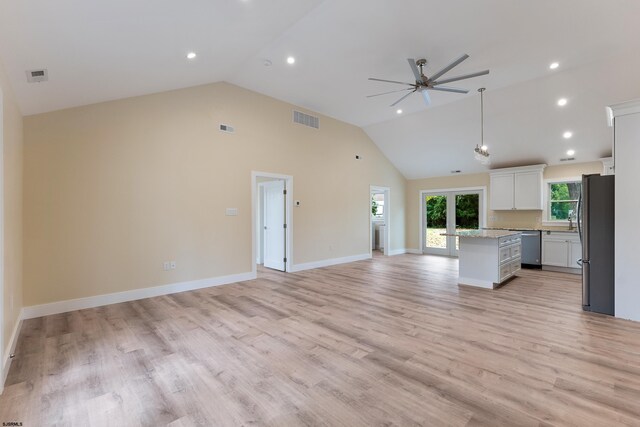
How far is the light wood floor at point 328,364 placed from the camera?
6.14ft

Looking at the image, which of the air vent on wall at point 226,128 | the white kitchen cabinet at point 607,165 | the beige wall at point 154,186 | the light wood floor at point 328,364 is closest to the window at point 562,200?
the white kitchen cabinet at point 607,165

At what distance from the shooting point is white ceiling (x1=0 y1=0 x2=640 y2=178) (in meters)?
2.52

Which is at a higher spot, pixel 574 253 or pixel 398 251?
pixel 574 253

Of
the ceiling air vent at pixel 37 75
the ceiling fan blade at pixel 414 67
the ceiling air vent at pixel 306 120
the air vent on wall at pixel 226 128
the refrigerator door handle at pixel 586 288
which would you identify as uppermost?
the ceiling air vent at pixel 306 120

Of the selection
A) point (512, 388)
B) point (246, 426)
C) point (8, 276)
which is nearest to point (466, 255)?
point (512, 388)

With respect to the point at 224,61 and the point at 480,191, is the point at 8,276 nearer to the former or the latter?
the point at 224,61

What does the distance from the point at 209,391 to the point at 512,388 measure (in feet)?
7.26

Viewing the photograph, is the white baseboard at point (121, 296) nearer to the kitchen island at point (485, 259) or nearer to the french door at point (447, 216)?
the kitchen island at point (485, 259)

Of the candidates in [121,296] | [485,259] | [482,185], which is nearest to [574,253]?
Answer: [482,185]

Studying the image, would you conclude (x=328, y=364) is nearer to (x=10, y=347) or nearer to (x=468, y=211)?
(x=10, y=347)

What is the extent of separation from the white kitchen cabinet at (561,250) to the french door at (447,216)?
182 centimetres

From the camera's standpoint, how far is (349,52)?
4.21m

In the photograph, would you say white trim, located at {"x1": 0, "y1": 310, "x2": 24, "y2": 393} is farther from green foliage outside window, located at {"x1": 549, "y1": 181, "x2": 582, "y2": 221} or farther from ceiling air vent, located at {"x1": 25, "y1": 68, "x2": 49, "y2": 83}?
green foliage outside window, located at {"x1": 549, "y1": 181, "x2": 582, "y2": 221}

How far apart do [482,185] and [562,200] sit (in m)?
1.79
